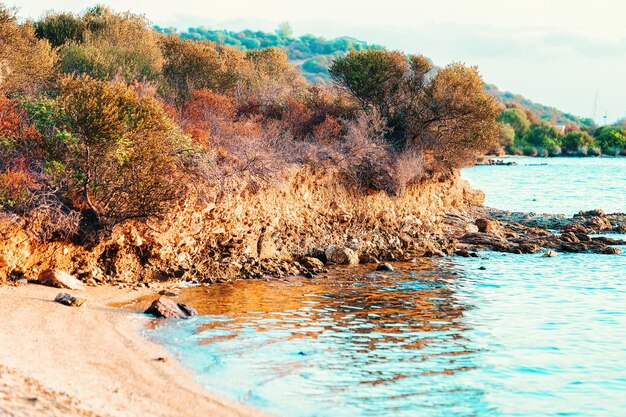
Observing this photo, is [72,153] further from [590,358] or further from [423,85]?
[423,85]

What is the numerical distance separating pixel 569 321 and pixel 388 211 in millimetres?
14511

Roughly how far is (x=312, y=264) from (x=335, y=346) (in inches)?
399

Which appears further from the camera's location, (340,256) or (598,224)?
(598,224)

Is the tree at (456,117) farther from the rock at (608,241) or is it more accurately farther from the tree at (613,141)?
the tree at (613,141)

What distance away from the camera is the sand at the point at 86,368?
423 inches

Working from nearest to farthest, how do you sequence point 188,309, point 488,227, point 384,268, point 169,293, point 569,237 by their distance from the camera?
1. point 188,309
2. point 169,293
3. point 384,268
4. point 569,237
5. point 488,227

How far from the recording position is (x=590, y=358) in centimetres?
1636

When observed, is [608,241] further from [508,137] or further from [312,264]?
[508,137]

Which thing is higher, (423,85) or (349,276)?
(423,85)

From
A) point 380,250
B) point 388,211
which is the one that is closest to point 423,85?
point 388,211

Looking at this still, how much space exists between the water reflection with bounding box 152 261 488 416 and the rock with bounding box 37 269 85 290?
3164 millimetres

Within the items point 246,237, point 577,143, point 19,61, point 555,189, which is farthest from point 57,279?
point 577,143

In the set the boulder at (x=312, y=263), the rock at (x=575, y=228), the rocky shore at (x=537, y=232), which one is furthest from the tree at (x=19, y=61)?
the rock at (x=575, y=228)

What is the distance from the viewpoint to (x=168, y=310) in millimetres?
18516
